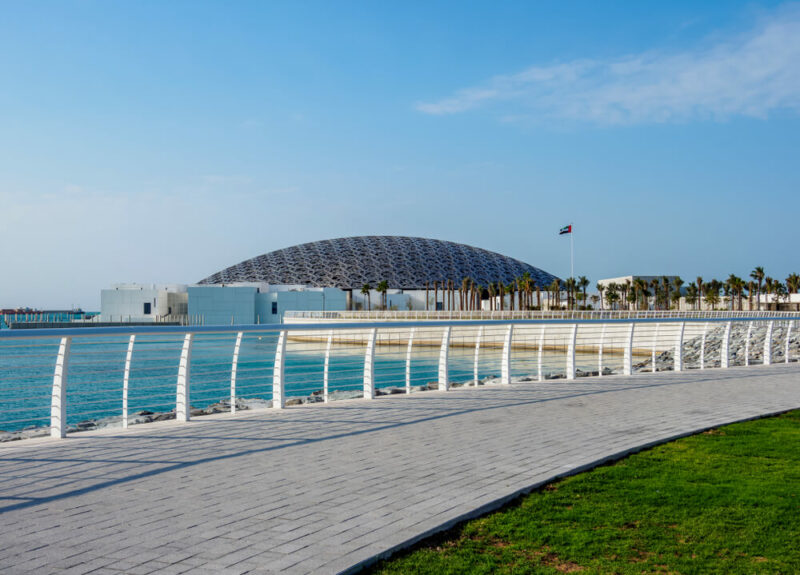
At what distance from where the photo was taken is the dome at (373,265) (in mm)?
137125

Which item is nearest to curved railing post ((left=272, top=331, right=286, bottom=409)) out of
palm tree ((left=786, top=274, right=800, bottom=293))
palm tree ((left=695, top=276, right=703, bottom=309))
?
palm tree ((left=695, top=276, right=703, bottom=309))

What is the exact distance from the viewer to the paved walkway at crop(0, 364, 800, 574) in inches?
135

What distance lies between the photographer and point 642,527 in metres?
3.93

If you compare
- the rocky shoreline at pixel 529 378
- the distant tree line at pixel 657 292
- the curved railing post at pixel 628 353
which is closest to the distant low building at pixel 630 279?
the distant tree line at pixel 657 292

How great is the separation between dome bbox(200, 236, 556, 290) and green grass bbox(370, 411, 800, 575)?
12685cm

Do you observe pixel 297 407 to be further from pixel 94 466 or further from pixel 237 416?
pixel 94 466

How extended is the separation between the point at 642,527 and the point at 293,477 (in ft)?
8.07

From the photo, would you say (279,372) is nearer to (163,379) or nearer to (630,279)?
(163,379)

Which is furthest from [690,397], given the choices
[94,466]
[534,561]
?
[94,466]

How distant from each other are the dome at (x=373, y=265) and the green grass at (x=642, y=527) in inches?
4994

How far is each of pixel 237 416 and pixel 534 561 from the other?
210 inches

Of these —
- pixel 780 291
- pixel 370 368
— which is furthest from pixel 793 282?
pixel 370 368

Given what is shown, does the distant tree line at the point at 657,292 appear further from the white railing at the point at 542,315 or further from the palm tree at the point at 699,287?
the white railing at the point at 542,315

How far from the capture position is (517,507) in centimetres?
434
